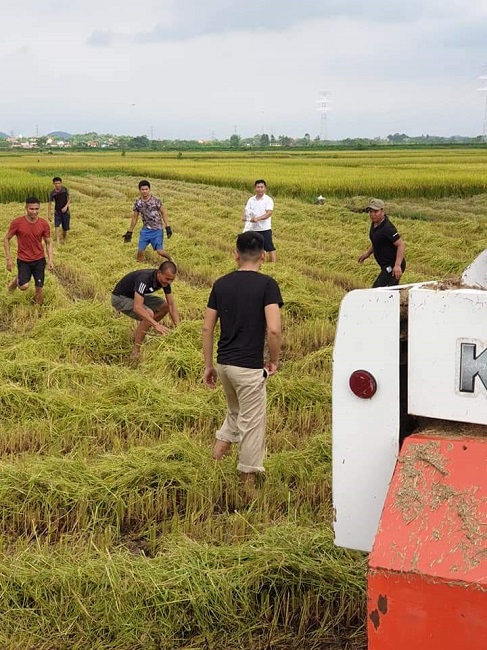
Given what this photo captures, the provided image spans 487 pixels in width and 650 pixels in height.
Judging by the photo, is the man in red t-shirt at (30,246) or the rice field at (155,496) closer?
the rice field at (155,496)

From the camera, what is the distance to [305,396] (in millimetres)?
5867

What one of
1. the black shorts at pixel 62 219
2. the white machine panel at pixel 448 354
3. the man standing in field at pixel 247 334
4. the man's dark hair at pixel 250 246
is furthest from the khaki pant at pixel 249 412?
the black shorts at pixel 62 219

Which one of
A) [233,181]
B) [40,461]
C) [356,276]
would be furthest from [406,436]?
[233,181]

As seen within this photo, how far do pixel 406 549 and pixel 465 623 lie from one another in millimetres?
235

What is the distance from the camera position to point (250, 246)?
14.1 feet

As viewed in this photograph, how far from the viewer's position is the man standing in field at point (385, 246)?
7555 mm

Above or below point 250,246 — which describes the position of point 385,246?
below

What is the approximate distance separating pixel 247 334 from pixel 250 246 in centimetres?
53

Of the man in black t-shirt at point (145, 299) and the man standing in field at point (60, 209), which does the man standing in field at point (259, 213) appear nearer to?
the man in black t-shirt at point (145, 299)

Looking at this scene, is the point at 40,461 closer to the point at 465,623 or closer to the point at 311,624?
the point at 311,624

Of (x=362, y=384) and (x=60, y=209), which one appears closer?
(x=362, y=384)

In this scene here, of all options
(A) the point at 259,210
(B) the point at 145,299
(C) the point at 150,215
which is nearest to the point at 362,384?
(B) the point at 145,299

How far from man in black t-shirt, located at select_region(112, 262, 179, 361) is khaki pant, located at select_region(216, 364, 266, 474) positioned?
229cm

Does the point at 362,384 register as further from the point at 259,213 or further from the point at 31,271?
the point at 259,213
